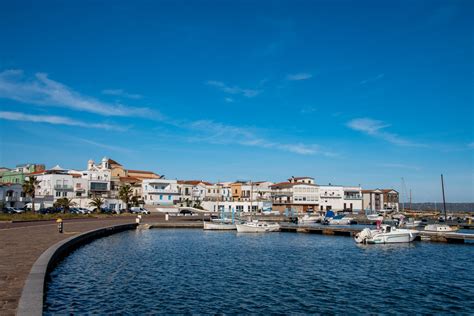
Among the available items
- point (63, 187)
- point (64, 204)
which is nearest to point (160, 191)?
point (63, 187)

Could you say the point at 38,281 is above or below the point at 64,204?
below

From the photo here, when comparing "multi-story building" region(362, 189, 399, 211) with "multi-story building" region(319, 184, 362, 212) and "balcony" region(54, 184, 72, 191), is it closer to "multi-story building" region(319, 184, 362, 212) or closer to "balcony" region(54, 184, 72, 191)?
"multi-story building" region(319, 184, 362, 212)

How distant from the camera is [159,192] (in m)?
128

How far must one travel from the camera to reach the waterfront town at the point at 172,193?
115500 mm

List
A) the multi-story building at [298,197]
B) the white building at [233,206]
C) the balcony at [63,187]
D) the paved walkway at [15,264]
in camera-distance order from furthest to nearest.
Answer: the multi-story building at [298,197] < the white building at [233,206] < the balcony at [63,187] < the paved walkway at [15,264]

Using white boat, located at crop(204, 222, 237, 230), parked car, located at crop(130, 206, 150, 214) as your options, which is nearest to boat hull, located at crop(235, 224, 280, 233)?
white boat, located at crop(204, 222, 237, 230)

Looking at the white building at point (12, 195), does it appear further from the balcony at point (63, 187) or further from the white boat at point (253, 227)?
the white boat at point (253, 227)

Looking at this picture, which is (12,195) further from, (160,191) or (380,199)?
(380,199)

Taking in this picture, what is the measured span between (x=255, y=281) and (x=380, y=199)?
465ft

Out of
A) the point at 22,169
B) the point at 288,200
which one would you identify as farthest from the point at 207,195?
the point at 22,169

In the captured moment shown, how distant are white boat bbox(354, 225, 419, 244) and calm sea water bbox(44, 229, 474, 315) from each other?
8.48 metres

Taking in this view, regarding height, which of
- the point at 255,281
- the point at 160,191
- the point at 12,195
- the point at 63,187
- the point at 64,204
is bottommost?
the point at 255,281

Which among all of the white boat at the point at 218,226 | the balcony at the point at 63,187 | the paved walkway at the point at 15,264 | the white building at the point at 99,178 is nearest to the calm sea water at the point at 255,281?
the paved walkway at the point at 15,264

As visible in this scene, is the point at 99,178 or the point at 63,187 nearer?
the point at 63,187
